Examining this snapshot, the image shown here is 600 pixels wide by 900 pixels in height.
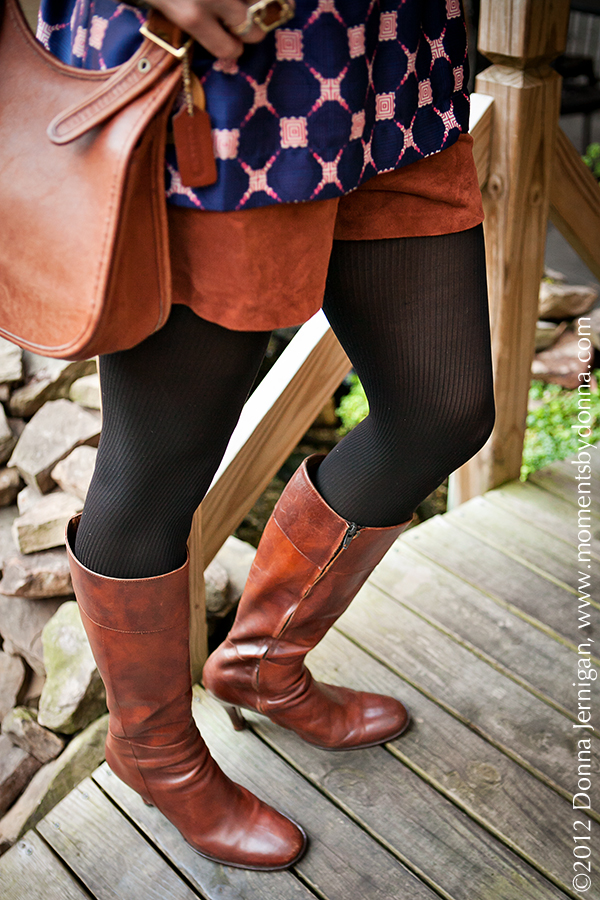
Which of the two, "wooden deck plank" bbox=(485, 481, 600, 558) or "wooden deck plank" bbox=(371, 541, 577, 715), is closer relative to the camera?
"wooden deck plank" bbox=(371, 541, 577, 715)

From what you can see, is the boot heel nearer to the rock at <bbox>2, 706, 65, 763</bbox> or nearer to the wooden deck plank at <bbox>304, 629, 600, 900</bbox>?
the wooden deck plank at <bbox>304, 629, 600, 900</bbox>

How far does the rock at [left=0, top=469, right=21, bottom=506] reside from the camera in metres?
1.98

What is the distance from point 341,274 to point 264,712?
703mm

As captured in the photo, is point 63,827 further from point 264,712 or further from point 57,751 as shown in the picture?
point 57,751

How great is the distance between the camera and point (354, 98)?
2.16ft

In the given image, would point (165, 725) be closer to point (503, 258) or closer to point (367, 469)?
point (367, 469)

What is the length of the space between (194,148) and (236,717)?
941 millimetres

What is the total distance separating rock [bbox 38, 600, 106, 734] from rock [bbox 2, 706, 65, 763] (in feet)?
0.11

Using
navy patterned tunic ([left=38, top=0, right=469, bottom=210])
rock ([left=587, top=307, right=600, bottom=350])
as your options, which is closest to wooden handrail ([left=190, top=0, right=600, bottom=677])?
navy patterned tunic ([left=38, top=0, right=469, bottom=210])

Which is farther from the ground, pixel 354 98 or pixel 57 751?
pixel 354 98

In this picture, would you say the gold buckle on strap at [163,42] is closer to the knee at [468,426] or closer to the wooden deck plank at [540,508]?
the knee at [468,426]

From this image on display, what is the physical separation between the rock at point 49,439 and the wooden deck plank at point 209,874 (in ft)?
3.27

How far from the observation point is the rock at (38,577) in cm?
179

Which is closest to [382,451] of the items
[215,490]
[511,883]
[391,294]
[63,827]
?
[391,294]
